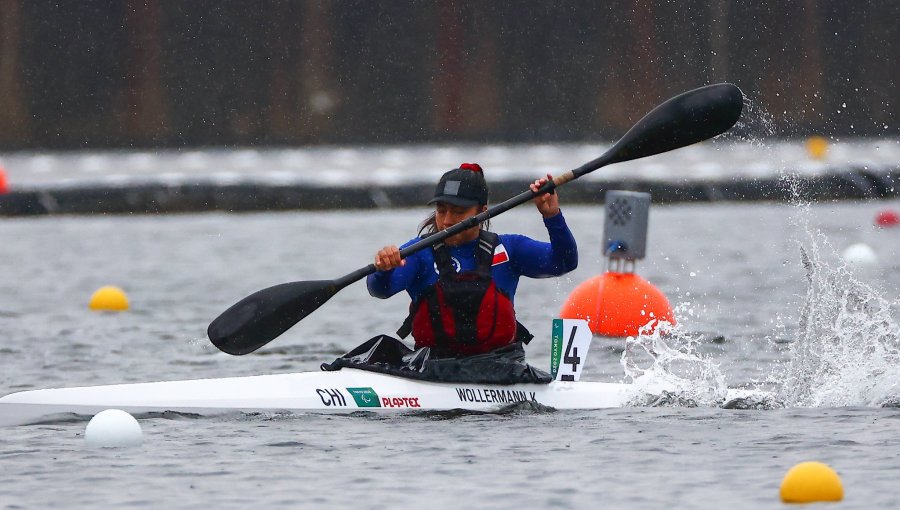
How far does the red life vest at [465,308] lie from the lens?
8.31 metres

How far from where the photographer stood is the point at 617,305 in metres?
11.4

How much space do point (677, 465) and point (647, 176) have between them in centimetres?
1837

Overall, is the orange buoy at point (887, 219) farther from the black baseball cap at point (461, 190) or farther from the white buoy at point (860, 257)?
the black baseball cap at point (461, 190)

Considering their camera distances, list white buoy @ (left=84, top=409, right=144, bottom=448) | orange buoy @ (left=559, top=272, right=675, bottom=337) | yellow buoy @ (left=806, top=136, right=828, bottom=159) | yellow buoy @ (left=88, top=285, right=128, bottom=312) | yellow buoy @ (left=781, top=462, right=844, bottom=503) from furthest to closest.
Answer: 1. yellow buoy @ (left=806, top=136, right=828, bottom=159)
2. yellow buoy @ (left=88, top=285, right=128, bottom=312)
3. orange buoy @ (left=559, top=272, right=675, bottom=337)
4. white buoy @ (left=84, top=409, right=144, bottom=448)
5. yellow buoy @ (left=781, top=462, right=844, bottom=503)

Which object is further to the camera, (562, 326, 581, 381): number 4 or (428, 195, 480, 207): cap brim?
(562, 326, 581, 381): number 4

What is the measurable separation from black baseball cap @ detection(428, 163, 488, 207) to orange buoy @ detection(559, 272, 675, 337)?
10.4 ft

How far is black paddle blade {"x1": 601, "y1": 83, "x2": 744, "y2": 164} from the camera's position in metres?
8.73

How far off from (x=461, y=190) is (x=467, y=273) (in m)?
0.42

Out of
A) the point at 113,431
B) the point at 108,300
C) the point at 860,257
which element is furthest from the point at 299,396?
the point at 860,257

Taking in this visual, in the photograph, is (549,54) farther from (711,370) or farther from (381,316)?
(711,370)

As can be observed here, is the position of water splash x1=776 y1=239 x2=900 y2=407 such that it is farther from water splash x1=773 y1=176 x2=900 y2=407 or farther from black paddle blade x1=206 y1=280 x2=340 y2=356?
black paddle blade x1=206 y1=280 x2=340 y2=356

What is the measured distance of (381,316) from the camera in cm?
1365

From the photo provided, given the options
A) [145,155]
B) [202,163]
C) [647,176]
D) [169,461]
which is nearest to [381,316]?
[169,461]

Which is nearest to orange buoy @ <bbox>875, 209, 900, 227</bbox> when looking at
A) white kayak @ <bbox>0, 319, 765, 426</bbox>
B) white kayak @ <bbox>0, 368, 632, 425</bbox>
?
white kayak @ <bbox>0, 319, 765, 426</bbox>
